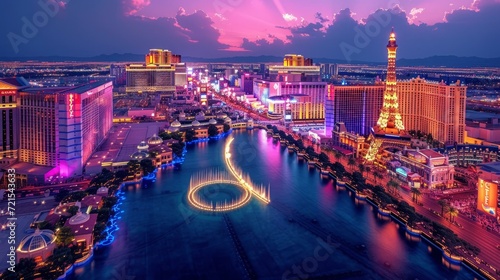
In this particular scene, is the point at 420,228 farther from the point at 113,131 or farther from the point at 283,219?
the point at 113,131

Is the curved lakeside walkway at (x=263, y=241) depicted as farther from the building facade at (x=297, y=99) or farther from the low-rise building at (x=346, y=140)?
the building facade at (x=297, y=99)

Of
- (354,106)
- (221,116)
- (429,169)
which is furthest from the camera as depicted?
(221,116)

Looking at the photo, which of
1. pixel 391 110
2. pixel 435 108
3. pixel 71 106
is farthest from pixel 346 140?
pixel 71 106

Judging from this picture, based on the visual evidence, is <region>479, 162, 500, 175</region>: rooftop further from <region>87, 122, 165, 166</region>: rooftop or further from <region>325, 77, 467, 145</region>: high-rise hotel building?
<region>87, 122, 165, 166</region>: rooftop

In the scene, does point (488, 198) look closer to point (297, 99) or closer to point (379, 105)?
point (379, 105)

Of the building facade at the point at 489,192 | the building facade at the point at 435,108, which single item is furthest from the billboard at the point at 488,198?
the building facade at the point at 435,108

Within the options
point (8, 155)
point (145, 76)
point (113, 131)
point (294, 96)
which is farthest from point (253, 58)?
point (8, 155)
